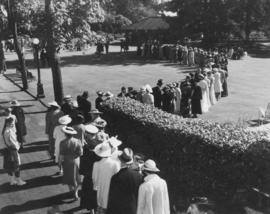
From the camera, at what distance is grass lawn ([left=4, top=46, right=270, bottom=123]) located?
19422 millimetres

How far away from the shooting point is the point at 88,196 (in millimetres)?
9234

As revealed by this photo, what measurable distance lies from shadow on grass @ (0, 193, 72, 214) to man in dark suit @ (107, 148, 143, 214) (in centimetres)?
281

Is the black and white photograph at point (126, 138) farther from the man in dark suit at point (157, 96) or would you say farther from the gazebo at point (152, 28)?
the gazebo at point (152, 28)

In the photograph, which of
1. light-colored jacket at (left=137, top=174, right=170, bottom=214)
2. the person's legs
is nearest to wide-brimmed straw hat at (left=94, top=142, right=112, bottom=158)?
light-colored jacket at (left=137, top=174, right=170, bottom=214)

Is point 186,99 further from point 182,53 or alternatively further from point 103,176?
point 182,53

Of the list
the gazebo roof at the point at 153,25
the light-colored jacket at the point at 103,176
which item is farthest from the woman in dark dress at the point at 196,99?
the gazebo roof at the point at 153,25

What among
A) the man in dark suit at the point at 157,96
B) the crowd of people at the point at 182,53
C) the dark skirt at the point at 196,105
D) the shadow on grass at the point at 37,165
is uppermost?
the crowd of people at the point at 182,53

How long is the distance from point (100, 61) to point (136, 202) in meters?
29.8

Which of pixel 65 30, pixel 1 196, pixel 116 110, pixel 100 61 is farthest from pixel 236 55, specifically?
pixel 1 196

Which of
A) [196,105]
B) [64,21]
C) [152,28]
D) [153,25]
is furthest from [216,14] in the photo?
[196,105]

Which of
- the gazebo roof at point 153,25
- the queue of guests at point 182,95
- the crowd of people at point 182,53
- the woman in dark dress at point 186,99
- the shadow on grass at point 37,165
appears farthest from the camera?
the gazebo roof at point 153,25

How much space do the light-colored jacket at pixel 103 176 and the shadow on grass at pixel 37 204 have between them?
6.15 ft

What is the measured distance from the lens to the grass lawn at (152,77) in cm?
1942

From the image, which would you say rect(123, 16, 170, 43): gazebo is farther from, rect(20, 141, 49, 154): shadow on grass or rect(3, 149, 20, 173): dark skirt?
rect(3, 149, 20, 173): dark skirt
